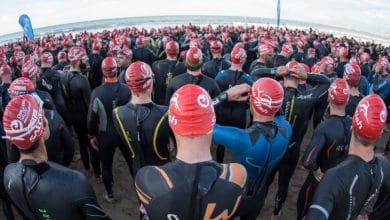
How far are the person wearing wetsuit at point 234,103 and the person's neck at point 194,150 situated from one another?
3377mm

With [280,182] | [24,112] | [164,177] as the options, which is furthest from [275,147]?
[24,112]

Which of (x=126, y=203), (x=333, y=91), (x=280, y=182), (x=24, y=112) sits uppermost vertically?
(x=24, y=112)

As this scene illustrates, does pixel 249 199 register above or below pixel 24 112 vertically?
below

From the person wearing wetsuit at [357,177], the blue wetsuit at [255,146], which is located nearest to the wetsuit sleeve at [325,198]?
the person wearing wetsuit at [357,177]

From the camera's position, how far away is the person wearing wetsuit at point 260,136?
2703 millimetres

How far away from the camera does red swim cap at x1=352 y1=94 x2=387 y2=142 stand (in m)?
2.29

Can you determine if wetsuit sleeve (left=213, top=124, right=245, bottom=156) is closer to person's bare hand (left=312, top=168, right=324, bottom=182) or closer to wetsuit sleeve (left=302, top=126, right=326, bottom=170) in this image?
wetsuit sleeve (left=302, top=126, right=326, bottom=170)

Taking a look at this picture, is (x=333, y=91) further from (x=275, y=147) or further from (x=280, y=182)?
(x=280, y=182)

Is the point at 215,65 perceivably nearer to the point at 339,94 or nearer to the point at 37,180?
the point at 339,94

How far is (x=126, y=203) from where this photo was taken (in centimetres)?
519

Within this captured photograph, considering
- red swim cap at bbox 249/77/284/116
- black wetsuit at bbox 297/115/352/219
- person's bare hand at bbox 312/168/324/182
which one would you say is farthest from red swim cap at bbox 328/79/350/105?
red swim cap at bbox 249/77/284/116

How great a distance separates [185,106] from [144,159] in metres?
2.07

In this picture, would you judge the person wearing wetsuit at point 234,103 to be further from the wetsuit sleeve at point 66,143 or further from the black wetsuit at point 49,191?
the black wetsuit at point 49,191

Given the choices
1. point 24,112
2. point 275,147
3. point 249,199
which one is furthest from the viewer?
point 249,199
